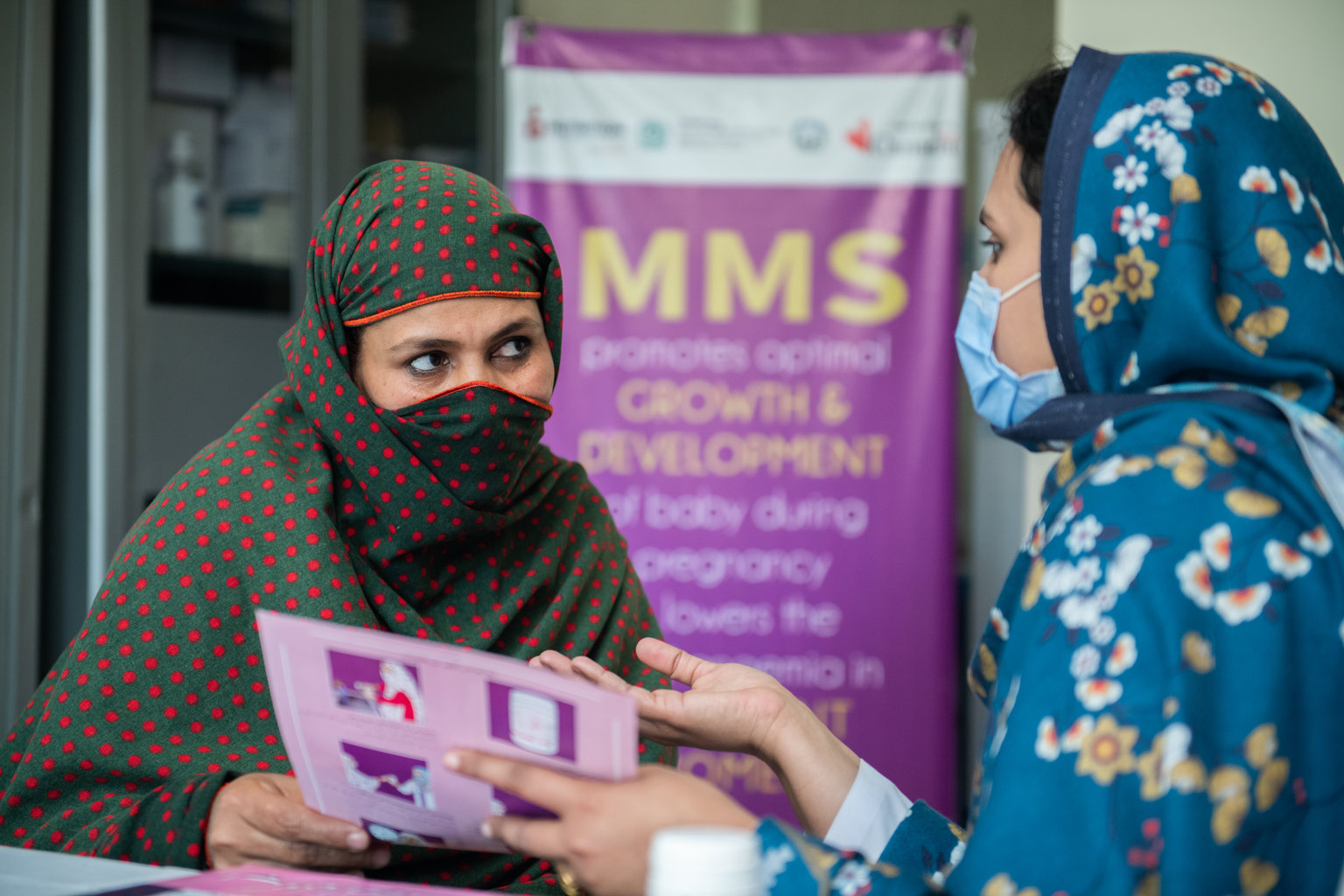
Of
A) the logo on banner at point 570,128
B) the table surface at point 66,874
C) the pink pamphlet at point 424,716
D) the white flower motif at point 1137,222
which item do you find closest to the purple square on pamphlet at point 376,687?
the pink pamphlet at point 424,716

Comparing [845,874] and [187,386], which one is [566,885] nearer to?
[845,874]

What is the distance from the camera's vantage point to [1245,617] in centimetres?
74

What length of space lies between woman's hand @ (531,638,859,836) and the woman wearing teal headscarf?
0.43 ft

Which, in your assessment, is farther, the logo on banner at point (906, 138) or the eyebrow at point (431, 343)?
the logo on banner at point (906, 138)

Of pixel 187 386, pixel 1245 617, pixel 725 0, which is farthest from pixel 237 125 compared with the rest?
pixel 1245 617

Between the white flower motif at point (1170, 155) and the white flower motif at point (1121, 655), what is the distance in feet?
1.26

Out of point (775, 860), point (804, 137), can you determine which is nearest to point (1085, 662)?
point (775, 860)

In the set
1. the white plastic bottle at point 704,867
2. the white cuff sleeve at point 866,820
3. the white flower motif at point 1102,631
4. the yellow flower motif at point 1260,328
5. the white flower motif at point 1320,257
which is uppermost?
the white flower motif at point 1320,257

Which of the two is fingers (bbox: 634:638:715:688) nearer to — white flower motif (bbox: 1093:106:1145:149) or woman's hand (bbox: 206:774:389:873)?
woman's hand (bbox: 206:774:389:873)

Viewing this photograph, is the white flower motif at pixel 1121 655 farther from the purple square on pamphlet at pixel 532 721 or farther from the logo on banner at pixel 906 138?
the logo on banner at pixel 906 138

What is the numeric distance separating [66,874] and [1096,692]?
30.8 inches

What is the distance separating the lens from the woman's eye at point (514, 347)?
1314mm

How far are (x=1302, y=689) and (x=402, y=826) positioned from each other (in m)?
0.68

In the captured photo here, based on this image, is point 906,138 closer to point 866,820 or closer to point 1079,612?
point 866,820
